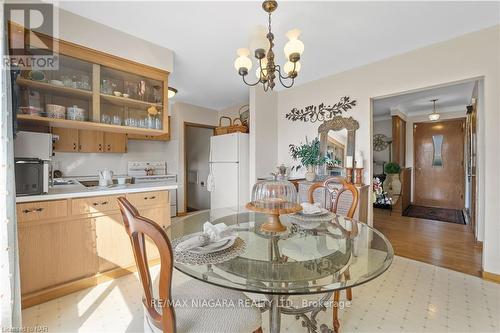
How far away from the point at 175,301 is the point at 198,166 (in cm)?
478

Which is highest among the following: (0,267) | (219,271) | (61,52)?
(61,52)

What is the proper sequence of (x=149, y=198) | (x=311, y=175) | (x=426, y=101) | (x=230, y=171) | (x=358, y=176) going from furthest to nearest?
(x=426, y=101) → (x=230, y=171) → (x=311, y=175) → (x=358, y=176) → (x=149, y=198)

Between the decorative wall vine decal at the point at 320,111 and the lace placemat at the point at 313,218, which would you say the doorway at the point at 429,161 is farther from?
the lace placemat at the point at 313,218

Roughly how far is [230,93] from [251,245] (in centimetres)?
340

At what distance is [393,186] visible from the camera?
4.80 meters

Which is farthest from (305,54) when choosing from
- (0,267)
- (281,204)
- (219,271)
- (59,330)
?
(59,330)

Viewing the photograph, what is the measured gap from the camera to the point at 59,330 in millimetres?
1509

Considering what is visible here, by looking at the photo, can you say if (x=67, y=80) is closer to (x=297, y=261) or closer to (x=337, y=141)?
(x=297, y=261)

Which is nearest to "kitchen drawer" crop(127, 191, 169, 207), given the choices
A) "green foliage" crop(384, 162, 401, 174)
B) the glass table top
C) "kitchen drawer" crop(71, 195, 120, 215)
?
"kitchen drawer" crop(71, 195, 120, 215)

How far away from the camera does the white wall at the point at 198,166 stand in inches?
218

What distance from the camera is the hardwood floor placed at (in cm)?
248

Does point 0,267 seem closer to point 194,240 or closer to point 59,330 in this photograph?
point 59,330

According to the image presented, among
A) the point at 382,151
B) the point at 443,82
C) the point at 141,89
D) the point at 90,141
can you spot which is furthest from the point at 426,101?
the point at 90,141

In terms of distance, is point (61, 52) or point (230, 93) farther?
point (230, 93)
